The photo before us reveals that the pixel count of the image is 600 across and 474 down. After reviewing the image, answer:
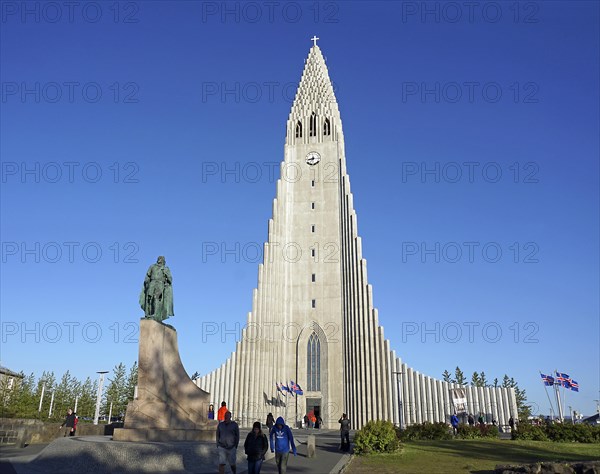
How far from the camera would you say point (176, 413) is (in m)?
17.2

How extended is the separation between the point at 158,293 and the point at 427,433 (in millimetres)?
16399

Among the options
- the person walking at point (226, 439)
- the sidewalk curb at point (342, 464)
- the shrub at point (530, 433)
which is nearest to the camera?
the person walking at point (226, 439)

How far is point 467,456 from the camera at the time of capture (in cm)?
1734

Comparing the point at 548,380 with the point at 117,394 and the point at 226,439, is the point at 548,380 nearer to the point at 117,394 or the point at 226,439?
the point at 226,439

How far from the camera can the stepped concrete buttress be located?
16062 millimetres

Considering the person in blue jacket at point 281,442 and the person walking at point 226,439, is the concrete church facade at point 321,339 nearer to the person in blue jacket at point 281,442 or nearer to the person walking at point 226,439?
the person in blue jacket at point 281,442

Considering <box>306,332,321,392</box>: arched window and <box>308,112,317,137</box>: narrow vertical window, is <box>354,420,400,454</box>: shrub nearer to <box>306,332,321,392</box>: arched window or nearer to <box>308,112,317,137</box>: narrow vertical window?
<box>306,332,321,392</box>: arched window

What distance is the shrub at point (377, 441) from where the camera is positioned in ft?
59.2

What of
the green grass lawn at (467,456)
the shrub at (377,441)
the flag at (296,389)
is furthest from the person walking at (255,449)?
the flag at (296,389)

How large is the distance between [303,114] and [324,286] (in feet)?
71.0

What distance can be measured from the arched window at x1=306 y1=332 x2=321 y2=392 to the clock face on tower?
19.1m

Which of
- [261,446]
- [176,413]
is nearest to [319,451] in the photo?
[176,413]

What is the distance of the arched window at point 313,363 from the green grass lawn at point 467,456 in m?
23.4

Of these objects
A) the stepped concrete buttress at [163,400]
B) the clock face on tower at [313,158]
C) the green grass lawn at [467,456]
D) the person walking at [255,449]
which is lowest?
the green grass lawn at [467,456]
